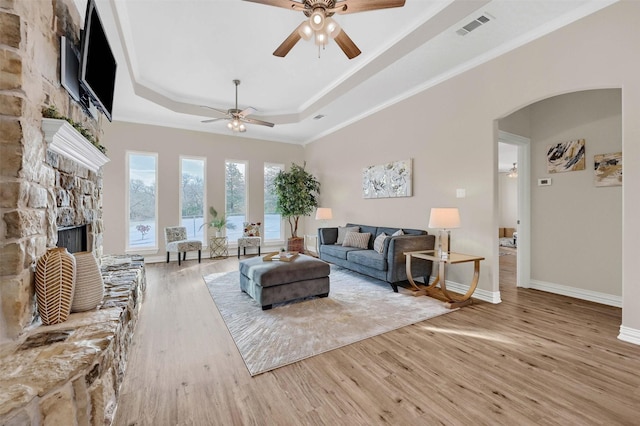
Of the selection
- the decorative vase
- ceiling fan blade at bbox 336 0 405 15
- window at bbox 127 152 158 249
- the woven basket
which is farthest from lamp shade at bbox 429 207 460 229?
window at bbox 127 152 158 249

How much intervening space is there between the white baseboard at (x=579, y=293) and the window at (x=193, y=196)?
6657mm

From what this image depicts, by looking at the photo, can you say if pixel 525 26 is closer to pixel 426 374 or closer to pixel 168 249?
pixel 426 374

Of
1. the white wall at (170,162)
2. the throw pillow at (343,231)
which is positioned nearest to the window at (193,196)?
the white wall at (170,162)

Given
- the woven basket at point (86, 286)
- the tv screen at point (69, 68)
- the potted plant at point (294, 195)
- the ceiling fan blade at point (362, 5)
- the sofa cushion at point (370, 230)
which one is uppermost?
the ceiling fan blade at point (362, 5)

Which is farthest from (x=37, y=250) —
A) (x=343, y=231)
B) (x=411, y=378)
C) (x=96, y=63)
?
(x=343, y=231)

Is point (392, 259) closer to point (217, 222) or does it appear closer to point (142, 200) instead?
point (217, 222)

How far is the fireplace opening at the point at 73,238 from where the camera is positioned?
2.39 m

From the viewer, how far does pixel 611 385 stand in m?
1.94

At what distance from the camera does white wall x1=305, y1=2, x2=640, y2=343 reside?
2572mm

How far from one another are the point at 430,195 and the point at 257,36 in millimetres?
3382

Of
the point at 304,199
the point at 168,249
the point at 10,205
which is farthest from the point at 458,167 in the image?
the point at 168,249

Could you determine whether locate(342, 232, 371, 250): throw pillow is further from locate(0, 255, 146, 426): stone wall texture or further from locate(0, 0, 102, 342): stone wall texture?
locate(0, 0, 102, 342): stone wall texture

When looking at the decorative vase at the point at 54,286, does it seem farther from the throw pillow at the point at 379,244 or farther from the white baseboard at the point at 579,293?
Result: the white baseboard at the point at 579,293

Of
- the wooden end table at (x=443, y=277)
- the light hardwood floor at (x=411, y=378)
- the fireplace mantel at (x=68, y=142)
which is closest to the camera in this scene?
the light hardwood floor at (x=411, y=378)
